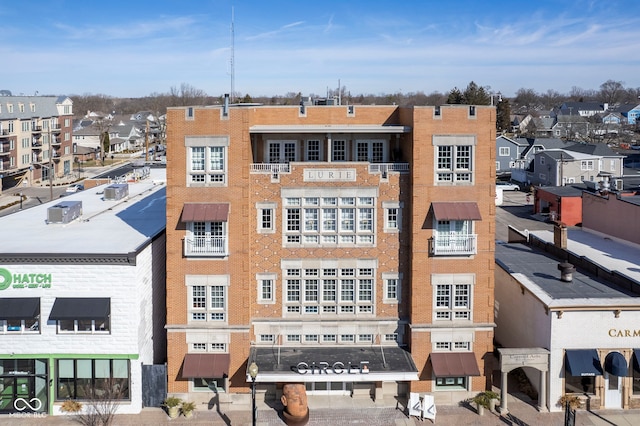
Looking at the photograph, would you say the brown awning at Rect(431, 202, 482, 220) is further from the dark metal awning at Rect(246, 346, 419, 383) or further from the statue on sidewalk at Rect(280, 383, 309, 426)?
the statue on sidewalk at Rect(280, 383, 309, 426)

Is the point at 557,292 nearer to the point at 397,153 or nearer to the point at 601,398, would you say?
the point at 601,398

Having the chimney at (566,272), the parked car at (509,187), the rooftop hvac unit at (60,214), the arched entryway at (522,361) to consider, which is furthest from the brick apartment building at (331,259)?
the parked car at (509,187)

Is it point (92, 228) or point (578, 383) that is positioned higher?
point (92, 228)

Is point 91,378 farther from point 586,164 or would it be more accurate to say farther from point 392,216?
point 586,164

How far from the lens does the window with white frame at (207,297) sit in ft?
90.4

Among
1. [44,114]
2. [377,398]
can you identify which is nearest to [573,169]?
[377,398]

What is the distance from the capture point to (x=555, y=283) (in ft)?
98.8

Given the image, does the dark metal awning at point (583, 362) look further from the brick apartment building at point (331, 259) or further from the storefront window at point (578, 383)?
the brick apartment building at point (331, 259)

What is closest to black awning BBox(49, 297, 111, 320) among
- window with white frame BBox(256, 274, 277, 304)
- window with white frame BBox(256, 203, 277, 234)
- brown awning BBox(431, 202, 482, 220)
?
window with white frame BBox(256, 274, 277, 304)

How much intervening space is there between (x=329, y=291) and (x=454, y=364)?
6.68 meters

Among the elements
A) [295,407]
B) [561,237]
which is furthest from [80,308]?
[561,237]

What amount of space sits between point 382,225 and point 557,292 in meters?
9.06

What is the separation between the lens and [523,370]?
30.2 meters

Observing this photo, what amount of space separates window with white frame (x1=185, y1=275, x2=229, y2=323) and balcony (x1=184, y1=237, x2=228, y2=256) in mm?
1137
